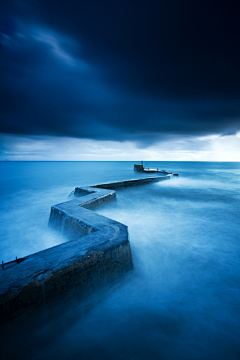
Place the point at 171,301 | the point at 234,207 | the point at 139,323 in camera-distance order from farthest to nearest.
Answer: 1. the point at 234,207
2. the point at 171,301
3. the point at 139,323

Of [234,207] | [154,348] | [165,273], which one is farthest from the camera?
[234,207]

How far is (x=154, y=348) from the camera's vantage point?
2.18m

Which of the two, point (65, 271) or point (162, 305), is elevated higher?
point (65, 271)

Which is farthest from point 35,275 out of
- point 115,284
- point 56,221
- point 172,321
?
point 56,221

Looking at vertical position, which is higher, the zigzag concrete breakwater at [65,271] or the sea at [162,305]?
the zigzag concrete breakwater at [65,271]

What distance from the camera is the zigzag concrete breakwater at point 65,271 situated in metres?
2.13

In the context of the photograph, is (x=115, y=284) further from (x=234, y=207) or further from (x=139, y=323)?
(x=234, y=207)

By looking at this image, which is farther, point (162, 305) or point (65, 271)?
point (162, 305)

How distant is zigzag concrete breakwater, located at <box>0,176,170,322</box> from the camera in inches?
83.7

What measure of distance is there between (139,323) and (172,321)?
537 mm

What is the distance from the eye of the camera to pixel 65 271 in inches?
97.3

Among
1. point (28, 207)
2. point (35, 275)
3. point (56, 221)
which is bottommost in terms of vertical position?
point (28, 207)

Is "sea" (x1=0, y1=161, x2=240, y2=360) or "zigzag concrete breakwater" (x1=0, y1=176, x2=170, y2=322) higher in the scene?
"zigzag concrete breakwater" (x1=0, y1=176, x2=170, y2=322)

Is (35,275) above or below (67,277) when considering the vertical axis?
above
